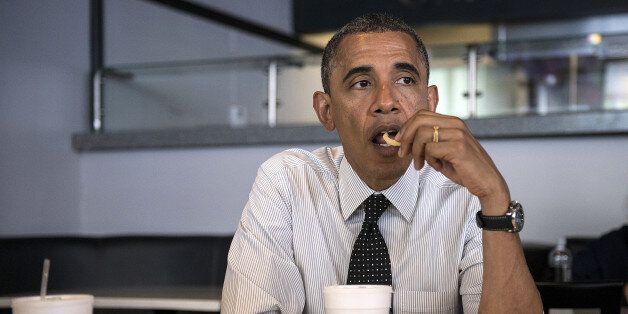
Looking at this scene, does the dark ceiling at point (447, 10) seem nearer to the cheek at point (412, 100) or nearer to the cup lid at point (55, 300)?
the cheek at point (412, 100)

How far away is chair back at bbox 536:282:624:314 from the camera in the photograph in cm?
209

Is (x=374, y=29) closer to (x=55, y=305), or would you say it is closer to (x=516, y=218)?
(x=516, y=218)

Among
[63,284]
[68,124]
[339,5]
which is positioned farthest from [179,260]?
[339,5]

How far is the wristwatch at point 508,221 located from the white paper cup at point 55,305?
65 cm

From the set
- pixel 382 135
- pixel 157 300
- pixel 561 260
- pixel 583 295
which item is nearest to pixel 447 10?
pixel 561 260

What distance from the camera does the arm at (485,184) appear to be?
1.37 m

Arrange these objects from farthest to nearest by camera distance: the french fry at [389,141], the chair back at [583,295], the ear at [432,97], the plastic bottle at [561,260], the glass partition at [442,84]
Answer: the glass partition at [442,84] → the plastic bottle at [561,260] → the chair back at [583,295] → the ear at [432,97] → the french fry at [389,141]

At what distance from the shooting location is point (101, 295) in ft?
9.84

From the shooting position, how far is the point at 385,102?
1.60 m

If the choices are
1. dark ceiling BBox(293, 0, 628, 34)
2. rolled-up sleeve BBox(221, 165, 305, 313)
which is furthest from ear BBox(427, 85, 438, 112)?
dark ceiling BBox(293, 0, 628, 34)

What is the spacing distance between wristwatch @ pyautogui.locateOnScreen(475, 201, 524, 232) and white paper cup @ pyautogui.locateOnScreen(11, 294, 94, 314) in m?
0.65

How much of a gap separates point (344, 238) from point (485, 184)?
0.41 m

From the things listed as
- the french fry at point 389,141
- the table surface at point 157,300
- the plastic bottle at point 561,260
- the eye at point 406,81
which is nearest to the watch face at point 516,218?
the french fry at point 389,141

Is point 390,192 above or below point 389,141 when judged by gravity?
below
